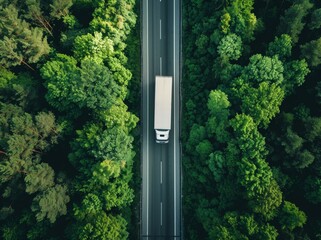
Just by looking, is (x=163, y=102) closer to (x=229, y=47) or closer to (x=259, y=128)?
(x=229, y=47)

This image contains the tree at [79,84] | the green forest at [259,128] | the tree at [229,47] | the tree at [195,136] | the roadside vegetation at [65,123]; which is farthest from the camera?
the tree at [195,136]

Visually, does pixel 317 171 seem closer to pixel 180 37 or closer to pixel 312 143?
pixel 312 143

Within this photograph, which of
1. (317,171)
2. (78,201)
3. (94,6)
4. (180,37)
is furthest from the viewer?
(180,37)

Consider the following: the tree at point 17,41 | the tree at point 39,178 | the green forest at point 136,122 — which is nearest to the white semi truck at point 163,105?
the green forest at point 136,122

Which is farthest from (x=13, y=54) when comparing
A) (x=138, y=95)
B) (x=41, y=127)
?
(x=138, y=95)

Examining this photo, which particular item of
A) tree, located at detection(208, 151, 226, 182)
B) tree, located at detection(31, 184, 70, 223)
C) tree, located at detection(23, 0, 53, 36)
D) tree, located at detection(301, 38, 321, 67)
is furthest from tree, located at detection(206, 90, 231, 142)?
tree, located at detection(23, 0, 53, 36)

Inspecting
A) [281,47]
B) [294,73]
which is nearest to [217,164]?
[294,73]

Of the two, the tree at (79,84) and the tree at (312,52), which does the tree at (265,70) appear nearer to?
the tree at (312,52)
